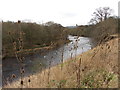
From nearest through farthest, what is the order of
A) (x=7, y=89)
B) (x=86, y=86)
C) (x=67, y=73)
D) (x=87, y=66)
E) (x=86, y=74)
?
(x=86, y=86) < (x=7, y=89) < (x=86, y=74) < (x=67, y=73) < (x=87, y=66)

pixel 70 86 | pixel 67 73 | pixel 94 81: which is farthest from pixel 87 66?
pixel 70 86

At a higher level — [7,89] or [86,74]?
[86,74]

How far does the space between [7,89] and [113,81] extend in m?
2.03

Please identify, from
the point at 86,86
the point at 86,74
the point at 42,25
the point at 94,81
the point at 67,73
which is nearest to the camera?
the point at 86,86

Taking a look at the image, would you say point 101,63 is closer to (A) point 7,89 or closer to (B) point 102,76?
(B) point 102,76

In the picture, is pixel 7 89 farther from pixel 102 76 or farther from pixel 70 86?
pixel 102 76

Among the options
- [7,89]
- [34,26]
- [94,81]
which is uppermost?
[34,26]

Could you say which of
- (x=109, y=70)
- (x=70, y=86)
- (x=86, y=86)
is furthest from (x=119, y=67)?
(x=70, y=86)

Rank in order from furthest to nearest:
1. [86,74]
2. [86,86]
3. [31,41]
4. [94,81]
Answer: [31,41] → [86,74] → [94,81] → [86,86]

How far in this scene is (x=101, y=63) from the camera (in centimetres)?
319

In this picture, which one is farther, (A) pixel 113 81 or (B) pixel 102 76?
(B) pixel 102 76

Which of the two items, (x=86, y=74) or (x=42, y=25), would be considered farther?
(x=42, y=25)

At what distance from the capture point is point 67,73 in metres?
2.97

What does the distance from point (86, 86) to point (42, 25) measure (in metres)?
23.1
